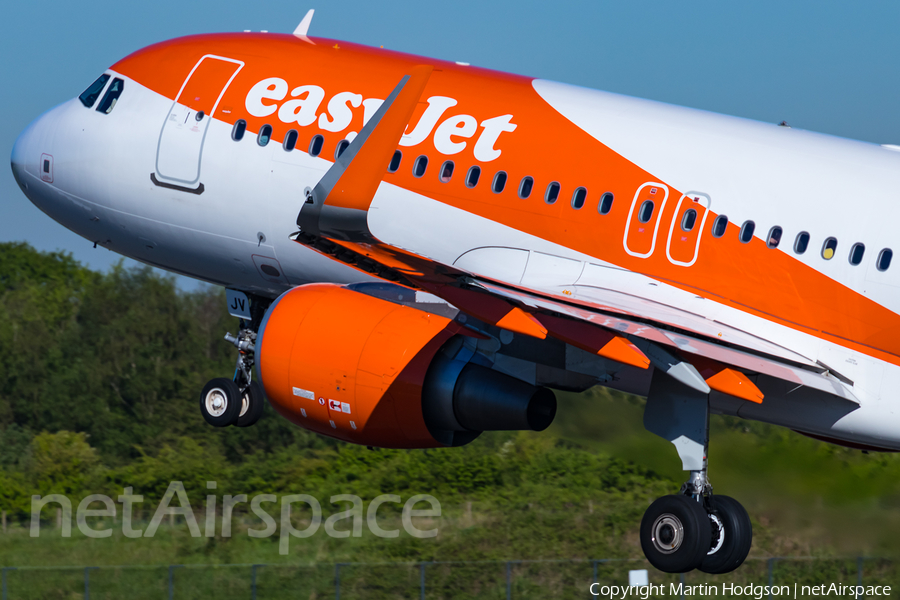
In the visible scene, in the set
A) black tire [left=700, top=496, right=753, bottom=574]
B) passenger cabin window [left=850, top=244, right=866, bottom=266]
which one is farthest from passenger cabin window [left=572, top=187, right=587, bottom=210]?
black tire [left=700, top=496, right=753, bottom=574]

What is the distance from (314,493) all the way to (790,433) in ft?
65.7

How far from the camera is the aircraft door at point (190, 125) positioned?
49.3ft

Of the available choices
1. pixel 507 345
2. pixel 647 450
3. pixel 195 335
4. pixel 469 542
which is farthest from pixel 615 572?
pixel 195 335

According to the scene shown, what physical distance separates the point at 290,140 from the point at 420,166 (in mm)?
1780

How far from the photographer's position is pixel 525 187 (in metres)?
13.2

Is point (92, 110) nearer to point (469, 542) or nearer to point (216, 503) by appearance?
point (469, 542)

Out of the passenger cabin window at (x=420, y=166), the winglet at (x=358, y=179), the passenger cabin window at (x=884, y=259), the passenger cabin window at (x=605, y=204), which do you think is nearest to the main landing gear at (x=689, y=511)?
the passenger cabin window at (x=605, y=204)

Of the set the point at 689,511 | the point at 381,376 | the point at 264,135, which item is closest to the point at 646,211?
the point at 689,511

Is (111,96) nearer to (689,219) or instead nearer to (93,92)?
(93,92)

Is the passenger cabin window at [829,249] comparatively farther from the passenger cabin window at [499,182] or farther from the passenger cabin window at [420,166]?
the passenger cabin window at [420,166]

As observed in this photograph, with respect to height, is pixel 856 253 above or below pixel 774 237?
below

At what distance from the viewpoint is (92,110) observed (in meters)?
16.1

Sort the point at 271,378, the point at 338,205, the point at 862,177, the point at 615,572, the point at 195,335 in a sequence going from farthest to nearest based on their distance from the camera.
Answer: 1. the point at 195,335
2. the point at 615,572
3. the point at 271,378
4. the point at 862,177
5. the point at 338,205

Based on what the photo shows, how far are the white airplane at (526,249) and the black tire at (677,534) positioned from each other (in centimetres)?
2
